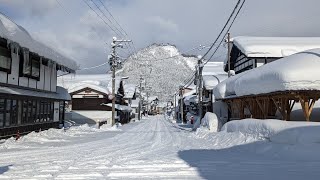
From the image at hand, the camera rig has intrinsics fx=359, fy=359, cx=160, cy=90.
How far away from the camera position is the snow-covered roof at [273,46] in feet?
97.1

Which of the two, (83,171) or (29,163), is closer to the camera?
(83,171)

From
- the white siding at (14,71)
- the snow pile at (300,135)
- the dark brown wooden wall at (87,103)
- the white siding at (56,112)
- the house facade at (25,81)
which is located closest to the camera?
the snow pile at (300,135)

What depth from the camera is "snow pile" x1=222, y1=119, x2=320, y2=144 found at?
11664 mm

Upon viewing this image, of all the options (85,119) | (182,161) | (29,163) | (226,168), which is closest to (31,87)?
(29,163)

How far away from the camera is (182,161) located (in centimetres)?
1095

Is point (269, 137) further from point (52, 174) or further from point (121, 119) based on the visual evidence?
point (121, 119)

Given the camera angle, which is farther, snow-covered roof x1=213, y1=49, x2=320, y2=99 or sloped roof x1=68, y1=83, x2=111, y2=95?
sloped roof x1=68, y1=83, x2=111, y2=95

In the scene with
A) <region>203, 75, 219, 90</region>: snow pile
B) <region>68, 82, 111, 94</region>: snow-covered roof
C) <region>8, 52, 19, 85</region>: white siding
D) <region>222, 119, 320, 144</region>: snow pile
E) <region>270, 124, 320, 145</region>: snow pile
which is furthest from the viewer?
<region>68, 82, 111, 94</region>: snow-covered roof

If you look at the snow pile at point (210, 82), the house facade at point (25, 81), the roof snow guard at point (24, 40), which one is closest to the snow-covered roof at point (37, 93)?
the house facade at point (25, 81)

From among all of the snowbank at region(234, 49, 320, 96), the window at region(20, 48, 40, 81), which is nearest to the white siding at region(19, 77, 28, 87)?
the window at region(20, 48, 40, 81)

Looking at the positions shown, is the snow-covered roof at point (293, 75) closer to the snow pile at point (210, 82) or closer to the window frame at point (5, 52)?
the window frame at point (5, 52)

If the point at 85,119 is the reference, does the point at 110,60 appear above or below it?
above

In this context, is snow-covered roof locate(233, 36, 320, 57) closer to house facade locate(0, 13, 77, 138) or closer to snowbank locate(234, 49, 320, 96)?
house facade locate(0, 13, 77, 138)

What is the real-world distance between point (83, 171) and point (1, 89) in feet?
35.7
